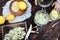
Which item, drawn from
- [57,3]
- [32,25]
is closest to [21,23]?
[32,25]

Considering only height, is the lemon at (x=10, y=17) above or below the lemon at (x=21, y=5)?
below

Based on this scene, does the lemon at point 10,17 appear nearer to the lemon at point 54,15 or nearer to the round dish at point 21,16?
the round dish at point 21,16

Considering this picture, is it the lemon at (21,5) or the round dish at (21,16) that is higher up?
the lemon at (21,5)

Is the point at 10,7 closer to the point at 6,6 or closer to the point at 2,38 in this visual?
the point at 6,6

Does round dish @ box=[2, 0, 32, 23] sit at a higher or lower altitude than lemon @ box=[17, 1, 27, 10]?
lower

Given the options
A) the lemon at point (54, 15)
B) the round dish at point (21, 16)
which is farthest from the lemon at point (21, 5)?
the lemon at point (54, 15)

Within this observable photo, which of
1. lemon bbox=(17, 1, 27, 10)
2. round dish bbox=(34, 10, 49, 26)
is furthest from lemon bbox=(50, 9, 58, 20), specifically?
lemon bbox=(17, 1, 27, 10)

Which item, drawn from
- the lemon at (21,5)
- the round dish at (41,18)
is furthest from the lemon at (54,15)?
the lemon at (21,5)

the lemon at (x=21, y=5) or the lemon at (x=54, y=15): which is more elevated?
the lemon at (x=21, y=5)

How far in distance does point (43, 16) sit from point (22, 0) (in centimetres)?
15

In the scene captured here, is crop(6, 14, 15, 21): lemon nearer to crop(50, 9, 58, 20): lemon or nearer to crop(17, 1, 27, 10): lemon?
crop(17, 1, 27, 10): lemon

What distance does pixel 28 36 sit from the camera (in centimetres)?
118

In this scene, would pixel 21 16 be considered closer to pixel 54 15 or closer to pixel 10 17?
pixel 10 17

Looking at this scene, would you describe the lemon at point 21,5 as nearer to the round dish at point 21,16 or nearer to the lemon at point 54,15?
the round dish at point 21,16
